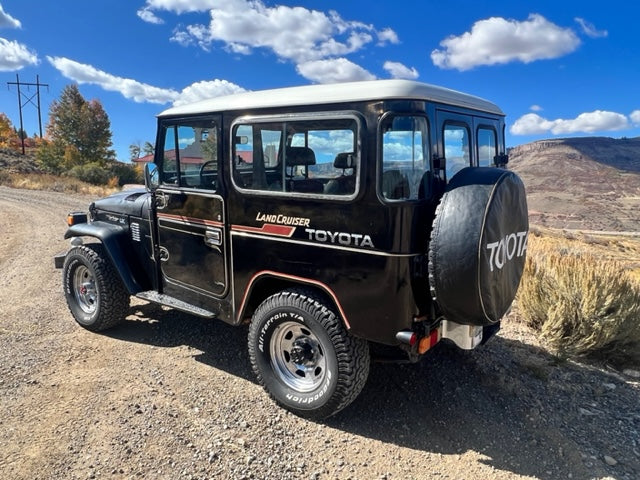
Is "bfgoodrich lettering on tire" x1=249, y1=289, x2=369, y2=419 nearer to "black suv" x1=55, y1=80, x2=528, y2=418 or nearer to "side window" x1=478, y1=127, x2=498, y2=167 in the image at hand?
"black suv" x1=55, y1=80, x2=528, y2=418

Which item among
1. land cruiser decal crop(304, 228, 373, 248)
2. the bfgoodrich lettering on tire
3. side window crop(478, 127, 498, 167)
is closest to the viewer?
land cruiser decal crop(304, 228, 373, 248)

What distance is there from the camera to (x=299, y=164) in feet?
11.2

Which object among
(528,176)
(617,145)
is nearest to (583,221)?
(528,176)

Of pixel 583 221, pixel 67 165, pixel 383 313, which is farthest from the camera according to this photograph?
pixel 583 221

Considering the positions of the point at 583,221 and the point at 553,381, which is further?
the point at 583,221

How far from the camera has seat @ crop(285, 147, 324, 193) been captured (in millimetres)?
3326

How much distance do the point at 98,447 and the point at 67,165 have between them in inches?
1767

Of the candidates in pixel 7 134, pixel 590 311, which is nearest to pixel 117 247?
pixel 590 311

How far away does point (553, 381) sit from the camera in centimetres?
391

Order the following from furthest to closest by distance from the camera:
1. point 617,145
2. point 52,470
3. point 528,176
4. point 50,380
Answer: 1. point 617,145
2. point 528,176
3. point 50,380
4. point 52,470

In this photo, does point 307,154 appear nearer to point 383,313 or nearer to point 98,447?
point 383,313

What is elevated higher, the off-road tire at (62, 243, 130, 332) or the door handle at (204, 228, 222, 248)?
the door handle at (204, 228, 222, 248)

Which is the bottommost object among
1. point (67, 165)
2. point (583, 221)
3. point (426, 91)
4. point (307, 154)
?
point (583, 221)

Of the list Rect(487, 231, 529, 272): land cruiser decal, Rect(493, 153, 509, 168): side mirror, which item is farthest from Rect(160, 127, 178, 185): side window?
Rect(493, 153, 509, 168): side mirror
